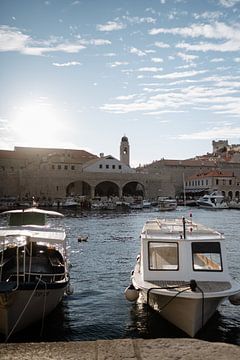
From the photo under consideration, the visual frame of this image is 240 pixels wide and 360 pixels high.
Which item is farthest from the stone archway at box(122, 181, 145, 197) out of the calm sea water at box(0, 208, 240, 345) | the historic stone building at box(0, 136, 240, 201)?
the calm sea water at box(0, 208, 240, 345)

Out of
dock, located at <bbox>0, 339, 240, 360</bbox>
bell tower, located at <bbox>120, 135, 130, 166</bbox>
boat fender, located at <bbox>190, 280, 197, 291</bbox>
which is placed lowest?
boat fender, located at <bbox>190, 280, 197, 291</bbox>

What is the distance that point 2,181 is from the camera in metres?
71.1

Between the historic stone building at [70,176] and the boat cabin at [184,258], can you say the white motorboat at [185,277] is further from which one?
the historic stone building at [70,176]

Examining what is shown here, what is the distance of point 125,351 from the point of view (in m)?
4.45

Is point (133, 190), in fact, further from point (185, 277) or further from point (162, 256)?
point (185, 277)

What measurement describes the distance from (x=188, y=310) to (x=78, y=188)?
7196 centimetres

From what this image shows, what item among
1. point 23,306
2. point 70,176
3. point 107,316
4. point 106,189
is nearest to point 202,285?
point 107,316

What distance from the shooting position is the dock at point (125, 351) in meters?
4.34

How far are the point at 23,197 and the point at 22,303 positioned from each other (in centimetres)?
6407

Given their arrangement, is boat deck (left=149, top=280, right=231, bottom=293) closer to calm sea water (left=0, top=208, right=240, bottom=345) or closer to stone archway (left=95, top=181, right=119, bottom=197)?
calm sea water (left=0, top=208, right=240, bottom=345)

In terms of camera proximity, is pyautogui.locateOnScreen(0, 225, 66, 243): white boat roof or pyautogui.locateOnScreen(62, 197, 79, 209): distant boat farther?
pyautogui.locateOnScreen(62, 197, 79, 209): distant boat

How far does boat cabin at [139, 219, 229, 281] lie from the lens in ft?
31.3

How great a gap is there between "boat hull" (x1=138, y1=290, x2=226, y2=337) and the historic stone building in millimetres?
62887

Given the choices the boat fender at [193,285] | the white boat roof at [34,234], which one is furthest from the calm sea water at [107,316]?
the white boat roof at [34,234]
